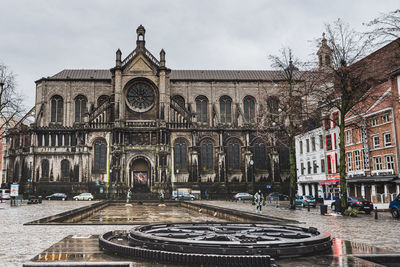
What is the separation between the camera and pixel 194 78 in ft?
222

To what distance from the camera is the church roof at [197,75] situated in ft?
215

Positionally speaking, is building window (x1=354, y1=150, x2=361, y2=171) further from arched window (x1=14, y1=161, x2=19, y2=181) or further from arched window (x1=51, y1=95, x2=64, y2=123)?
arched window (x1=14, y1=161, x2=19, y2=181)

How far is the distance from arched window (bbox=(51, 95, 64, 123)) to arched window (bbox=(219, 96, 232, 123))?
28.1 metres

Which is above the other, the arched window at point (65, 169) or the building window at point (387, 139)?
the building window at point (387, 139)

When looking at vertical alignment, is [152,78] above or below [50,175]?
above

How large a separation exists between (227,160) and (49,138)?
2904cm

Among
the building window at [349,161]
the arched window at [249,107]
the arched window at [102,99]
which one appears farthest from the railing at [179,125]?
the building window at [349,161]

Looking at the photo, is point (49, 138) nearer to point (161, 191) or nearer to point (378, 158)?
point (161, 191)

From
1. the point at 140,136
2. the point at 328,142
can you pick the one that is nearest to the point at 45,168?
the point at 140,136

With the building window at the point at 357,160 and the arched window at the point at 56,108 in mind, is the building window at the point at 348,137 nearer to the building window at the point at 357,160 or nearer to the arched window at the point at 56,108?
the building window at the point at 357,160

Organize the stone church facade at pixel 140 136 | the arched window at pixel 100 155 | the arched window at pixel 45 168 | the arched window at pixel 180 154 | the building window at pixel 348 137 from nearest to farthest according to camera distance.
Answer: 1. the building window at pixel 348 137
2. the stone church facade at pixel 140 136
3. the arched window at pixel 100 155
4. the arched window at pixel 45 168
5. the arched window at pixel 180 154

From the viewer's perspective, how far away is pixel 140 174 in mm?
56125

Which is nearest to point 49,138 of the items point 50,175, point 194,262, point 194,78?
point 50,175

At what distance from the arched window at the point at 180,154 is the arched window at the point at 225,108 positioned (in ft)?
33.1
